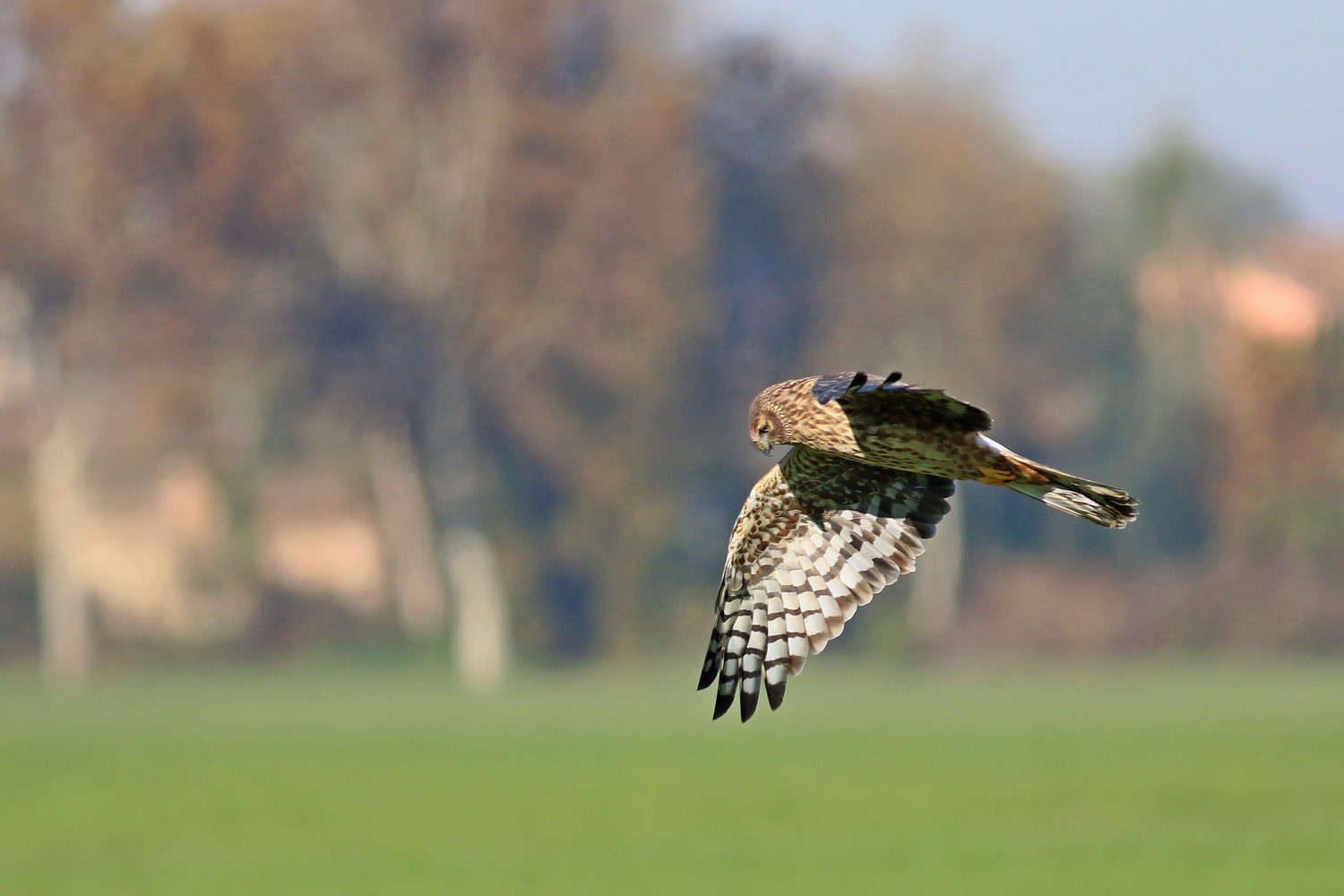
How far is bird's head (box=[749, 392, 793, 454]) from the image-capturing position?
730 centimetres

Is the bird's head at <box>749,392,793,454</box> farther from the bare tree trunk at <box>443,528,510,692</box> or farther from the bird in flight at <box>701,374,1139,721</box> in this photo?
the bare tree trunk at <box>443,528,510,692</box>

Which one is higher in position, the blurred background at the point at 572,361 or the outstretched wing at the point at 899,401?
the blurred background at the point at 572,361

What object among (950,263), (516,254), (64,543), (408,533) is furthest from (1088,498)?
(408,533)

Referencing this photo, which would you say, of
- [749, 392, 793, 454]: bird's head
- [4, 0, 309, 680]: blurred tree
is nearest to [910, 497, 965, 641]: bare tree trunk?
[4, 0, 309, 680]: blurred tree

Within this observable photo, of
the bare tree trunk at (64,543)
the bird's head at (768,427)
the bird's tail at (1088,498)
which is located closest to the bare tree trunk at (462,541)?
the bare tree trunk at (64,543)

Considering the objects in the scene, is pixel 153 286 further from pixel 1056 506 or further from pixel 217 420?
pixel 1056 506

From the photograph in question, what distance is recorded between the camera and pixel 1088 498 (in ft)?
23.0

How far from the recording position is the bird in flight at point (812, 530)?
7.17 m

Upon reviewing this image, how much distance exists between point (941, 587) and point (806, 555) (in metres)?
43.8

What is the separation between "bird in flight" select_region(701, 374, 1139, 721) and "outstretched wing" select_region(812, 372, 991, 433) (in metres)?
0.06

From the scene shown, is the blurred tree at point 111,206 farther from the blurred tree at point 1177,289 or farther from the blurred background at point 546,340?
the blurred tree at point 1177,289

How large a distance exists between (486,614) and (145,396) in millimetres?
8189

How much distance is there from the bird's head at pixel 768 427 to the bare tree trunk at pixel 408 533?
4281 cm

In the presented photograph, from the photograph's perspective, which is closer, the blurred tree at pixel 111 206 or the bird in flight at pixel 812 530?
the bird in flight at pixel 812 530
